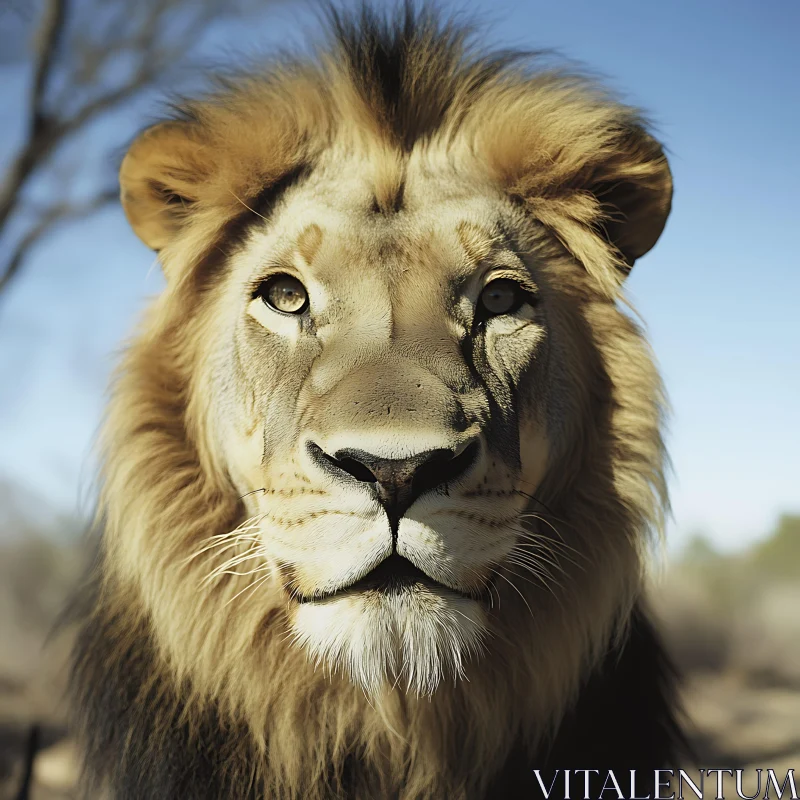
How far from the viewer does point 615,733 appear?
216 cm

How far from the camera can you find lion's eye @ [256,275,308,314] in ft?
6.18

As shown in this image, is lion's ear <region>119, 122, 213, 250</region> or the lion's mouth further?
lion's ear <region>119, 122, 213, 250</region>

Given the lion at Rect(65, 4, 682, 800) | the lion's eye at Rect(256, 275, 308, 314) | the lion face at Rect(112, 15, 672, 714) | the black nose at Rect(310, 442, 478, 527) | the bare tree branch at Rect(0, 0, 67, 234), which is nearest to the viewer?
the black nose at Rect(310, 442, 478, 527)

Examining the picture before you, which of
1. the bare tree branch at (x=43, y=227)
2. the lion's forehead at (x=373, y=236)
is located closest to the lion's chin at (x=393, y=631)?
the lion's forehead at (x=373, y=236)

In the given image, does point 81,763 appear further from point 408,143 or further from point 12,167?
point 12,167

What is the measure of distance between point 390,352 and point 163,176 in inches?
33.8

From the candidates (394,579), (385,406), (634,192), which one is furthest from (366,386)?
(634,192)

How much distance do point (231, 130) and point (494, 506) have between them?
1.14m

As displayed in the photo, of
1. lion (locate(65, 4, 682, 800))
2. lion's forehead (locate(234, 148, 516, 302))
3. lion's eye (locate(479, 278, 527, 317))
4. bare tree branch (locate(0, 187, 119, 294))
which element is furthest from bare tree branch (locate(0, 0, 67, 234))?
lion's eye (locate(479, 278, 527, 317))

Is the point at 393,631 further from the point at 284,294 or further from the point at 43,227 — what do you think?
the point at 43,227

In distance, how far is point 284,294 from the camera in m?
1.91

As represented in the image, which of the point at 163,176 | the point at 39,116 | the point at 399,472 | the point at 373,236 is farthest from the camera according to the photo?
the point at 39,116

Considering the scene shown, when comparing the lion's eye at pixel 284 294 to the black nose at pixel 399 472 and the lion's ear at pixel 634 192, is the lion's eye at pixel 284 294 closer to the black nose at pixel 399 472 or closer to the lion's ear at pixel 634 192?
the black nose at pixel 399 472

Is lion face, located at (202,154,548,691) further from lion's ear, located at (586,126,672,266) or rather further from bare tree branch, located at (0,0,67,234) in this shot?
bare tree branch, located at (0,0,67,234)
